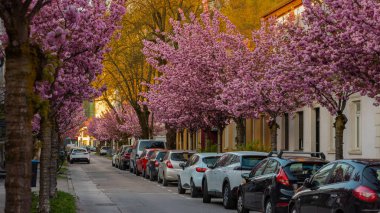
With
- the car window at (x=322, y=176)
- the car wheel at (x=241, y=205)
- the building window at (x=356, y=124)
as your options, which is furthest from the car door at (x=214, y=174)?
the building window at (x=356, y=124)

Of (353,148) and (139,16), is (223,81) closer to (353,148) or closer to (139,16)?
(353,148)

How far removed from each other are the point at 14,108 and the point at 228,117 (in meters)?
28.5

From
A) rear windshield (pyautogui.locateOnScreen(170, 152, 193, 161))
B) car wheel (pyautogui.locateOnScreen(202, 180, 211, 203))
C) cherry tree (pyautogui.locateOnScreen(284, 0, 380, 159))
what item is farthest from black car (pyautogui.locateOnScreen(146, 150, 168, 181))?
cherry tree (pyautogui.locateOnScreen(284, 0, 380, 159))

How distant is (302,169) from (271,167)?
2.70ft

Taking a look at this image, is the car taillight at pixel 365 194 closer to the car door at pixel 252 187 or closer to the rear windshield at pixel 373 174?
the rear windshield at pixel 373 174

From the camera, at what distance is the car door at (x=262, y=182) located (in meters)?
14.9

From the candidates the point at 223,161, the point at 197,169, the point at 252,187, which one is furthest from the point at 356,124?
the point at 252,187

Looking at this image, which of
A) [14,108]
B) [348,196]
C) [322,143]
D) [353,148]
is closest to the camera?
[14,108]

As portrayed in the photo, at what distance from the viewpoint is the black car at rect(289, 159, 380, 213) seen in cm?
1036

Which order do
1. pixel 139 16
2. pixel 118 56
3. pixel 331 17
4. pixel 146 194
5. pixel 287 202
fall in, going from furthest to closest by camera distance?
pixel 118 56
pixel 139 16
pixel 146 194
pixel 331 17
pixel 287 202

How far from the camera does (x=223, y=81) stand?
3278 cm

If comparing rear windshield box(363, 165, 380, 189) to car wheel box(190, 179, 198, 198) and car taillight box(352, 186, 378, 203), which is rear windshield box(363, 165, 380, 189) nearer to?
car taillight box(352, 186, 378, 203)

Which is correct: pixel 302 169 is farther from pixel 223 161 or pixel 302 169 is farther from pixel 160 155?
pixel 160 155

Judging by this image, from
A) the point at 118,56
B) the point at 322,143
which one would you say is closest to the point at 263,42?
the point at 322,143
